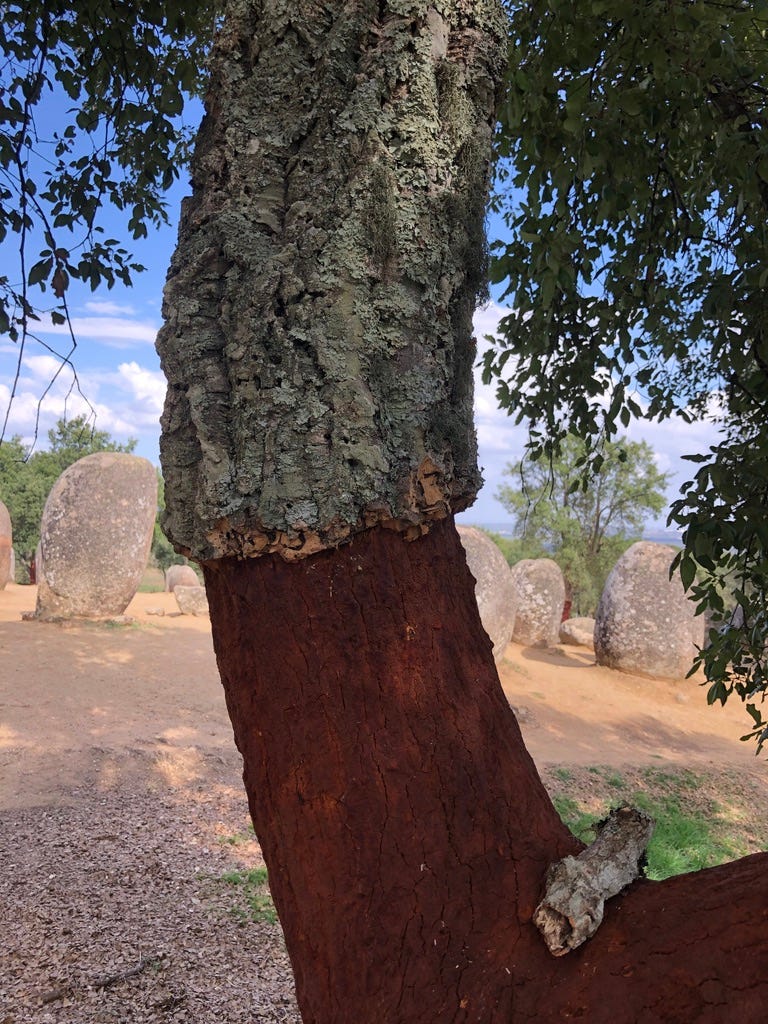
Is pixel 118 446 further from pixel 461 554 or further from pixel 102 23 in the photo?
pixel 461 554

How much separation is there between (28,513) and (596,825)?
29118 millimetres

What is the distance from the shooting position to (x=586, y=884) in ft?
4.27

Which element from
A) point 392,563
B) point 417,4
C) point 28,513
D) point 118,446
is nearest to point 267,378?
point 392,563

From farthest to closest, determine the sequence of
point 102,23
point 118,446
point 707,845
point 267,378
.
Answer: point 118,446
point 707,845
point 102,23
point 267,378

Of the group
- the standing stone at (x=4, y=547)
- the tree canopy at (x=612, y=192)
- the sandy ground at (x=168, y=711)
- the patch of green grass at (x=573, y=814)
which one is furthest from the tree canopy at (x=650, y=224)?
the standing stone at (x=4, y=547)

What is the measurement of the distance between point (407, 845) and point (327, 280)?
3.27 feet

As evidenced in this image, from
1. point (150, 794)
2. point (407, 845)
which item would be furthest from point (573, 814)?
point (407, 845)

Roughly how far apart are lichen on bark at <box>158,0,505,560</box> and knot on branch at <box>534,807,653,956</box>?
67cm

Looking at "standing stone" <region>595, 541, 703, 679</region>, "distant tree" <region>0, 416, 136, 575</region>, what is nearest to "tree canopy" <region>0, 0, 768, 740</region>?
"standing stone" <region>595, 541, 703, 679</region>

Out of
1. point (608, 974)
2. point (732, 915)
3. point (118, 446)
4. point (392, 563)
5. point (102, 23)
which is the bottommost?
point (608, 974)

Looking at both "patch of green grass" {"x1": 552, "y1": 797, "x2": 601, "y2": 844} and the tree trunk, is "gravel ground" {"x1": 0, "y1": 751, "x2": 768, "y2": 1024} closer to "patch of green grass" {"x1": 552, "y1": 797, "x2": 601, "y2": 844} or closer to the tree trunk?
the tree trunk

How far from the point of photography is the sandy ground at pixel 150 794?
3.10 metres

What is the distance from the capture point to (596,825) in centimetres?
158

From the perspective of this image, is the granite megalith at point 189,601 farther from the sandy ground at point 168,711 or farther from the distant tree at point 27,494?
the distant tree at point 27,494
